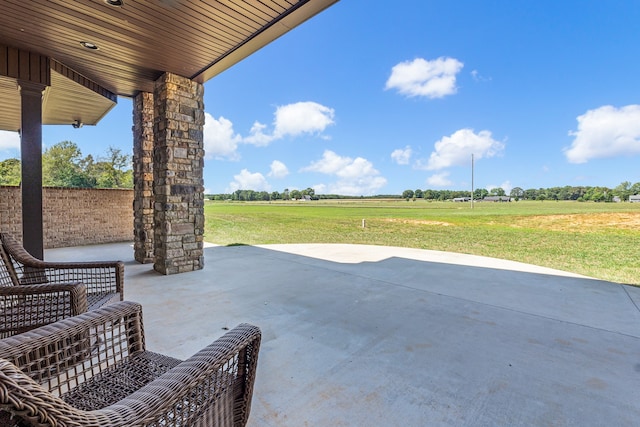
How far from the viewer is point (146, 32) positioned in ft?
10.3

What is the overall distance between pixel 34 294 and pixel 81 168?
17.1 m

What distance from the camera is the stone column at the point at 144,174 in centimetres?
525

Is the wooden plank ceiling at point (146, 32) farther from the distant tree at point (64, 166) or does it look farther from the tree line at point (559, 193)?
the distant tree at point (64, 166)

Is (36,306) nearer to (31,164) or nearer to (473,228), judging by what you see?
(31,164)

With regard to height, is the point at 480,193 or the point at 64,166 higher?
the point at 64,166

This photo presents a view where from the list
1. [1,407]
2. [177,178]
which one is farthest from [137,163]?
[1,407]

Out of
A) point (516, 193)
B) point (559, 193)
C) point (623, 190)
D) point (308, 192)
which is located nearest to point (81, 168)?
point (308, 192)

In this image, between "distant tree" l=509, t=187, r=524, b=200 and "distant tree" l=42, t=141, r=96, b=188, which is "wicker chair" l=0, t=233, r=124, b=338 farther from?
"distant tree" l=42, t=141, r=96, b=188

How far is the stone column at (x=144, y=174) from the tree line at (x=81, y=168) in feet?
35.1

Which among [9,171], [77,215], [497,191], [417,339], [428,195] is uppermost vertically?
[9,171]

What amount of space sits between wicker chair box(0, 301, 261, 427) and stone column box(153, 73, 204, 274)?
3.27 meters

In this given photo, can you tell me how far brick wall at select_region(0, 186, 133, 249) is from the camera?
6.07 meters

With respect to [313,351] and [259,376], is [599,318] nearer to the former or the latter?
[313,351]

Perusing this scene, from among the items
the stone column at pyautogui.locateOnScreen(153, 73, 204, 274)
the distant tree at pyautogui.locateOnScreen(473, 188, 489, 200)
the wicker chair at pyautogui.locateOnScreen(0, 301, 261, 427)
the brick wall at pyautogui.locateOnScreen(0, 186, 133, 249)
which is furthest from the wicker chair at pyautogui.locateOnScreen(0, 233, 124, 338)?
the distant tree at pyautogui.locateOnScreen(473, 188, 489, 200)
